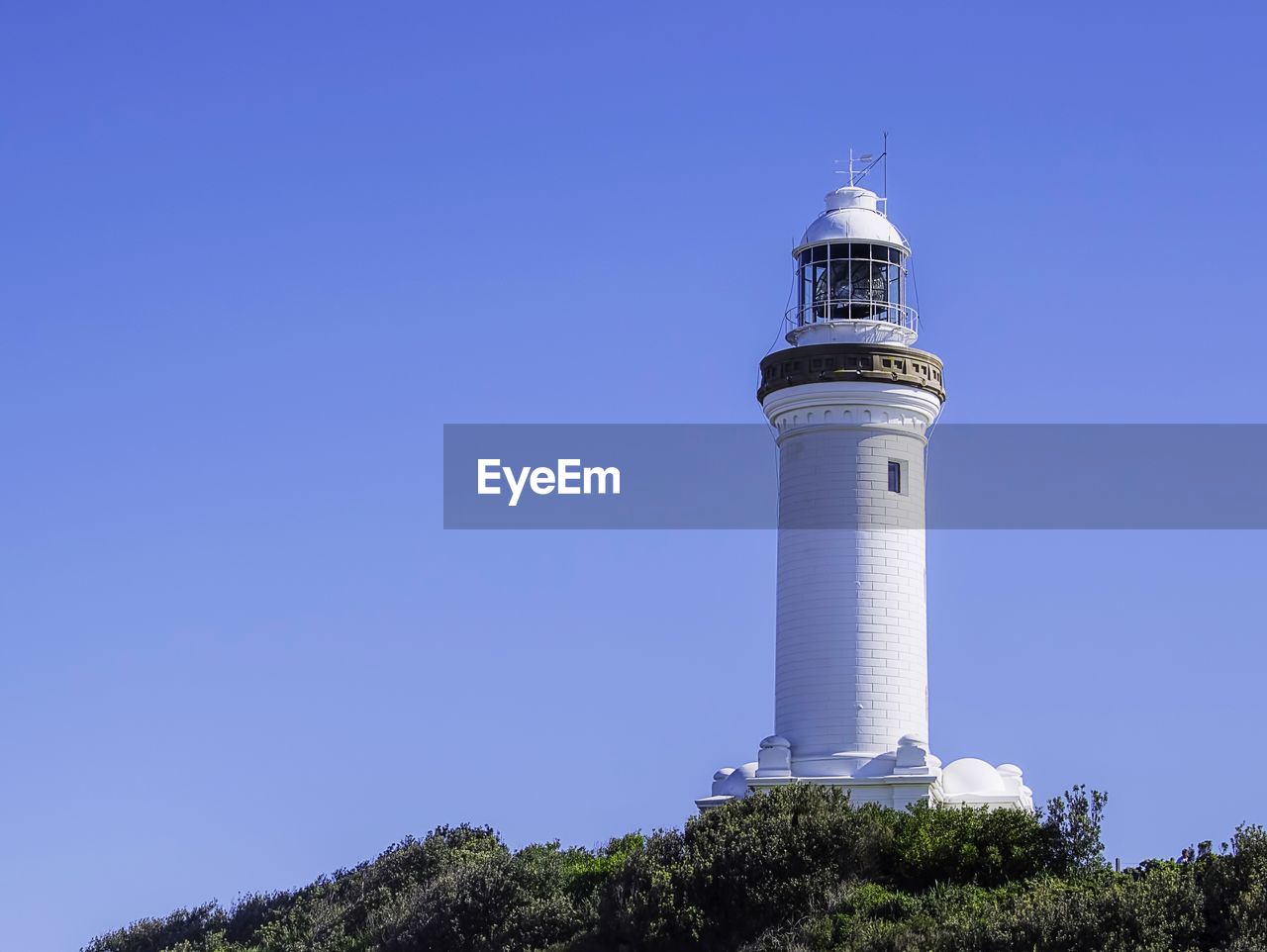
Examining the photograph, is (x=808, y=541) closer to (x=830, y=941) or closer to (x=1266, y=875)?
(x=830, y=941)

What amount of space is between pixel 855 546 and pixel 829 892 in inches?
316

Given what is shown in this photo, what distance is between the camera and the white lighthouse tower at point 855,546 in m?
37.6

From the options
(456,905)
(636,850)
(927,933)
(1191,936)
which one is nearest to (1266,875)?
(1191,936)

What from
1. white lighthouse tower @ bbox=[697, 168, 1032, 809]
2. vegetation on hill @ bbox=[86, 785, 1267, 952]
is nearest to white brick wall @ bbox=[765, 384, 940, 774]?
white lighthouse tower @ bbox=[697, 168, 1032, 809]

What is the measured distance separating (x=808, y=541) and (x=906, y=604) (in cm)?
204

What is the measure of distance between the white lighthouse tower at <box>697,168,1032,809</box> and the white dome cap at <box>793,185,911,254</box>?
0.04 metres

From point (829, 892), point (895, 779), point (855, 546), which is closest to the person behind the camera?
point (829, 892)

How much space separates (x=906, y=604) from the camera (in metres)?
38.2

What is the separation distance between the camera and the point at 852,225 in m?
40.1

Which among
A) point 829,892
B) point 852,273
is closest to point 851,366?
point 852,273

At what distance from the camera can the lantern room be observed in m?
40.0

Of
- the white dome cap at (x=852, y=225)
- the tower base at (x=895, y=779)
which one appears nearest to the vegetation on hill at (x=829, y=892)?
the tower base at (x=895, y=779)

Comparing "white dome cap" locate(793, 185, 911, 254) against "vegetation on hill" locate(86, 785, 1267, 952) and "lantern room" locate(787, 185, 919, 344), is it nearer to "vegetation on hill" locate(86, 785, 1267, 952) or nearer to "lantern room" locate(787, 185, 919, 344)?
"lantern room" locate(787, 185, 919, 344)

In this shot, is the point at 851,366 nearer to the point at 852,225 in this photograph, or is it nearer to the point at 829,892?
the point at 852,225
